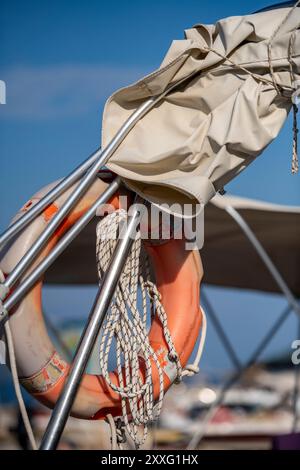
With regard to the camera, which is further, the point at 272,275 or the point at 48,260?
the point at 272,275

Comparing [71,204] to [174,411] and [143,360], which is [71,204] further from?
[174,411]

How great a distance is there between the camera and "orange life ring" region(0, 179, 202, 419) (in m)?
2.58

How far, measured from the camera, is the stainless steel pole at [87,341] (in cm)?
246

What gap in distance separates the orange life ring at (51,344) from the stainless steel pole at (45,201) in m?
0.03

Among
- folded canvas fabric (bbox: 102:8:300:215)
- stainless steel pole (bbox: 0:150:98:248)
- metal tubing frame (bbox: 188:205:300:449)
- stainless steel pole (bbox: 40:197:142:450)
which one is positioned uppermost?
metal tubing frame (bbox: 188:205:300:449)

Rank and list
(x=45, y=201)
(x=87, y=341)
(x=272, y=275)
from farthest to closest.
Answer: (x=272, y=275) < (x=45, y=201) < (x=87, y=341)

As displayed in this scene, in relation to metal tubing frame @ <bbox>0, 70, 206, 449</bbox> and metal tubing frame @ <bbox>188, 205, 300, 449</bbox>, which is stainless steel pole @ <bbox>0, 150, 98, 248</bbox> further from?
metal tubing frame @ <bbox>188, 205, 300, 449</bbox>

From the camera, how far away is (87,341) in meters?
2.52

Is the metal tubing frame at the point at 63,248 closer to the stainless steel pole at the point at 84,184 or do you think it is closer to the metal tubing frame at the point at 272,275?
the stainless steel pole at the point at 84,184

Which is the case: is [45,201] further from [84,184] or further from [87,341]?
[87,341]

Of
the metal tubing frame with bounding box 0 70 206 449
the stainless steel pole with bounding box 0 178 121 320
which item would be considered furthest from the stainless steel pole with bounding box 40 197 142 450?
the stainless steel pole with bounding box 0 178 121 320

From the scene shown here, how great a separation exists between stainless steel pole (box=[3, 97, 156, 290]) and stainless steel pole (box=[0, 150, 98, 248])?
0.04 metres

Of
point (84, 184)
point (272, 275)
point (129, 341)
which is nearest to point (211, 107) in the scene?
point (84, 184)

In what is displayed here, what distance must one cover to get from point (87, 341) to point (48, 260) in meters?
0.25
